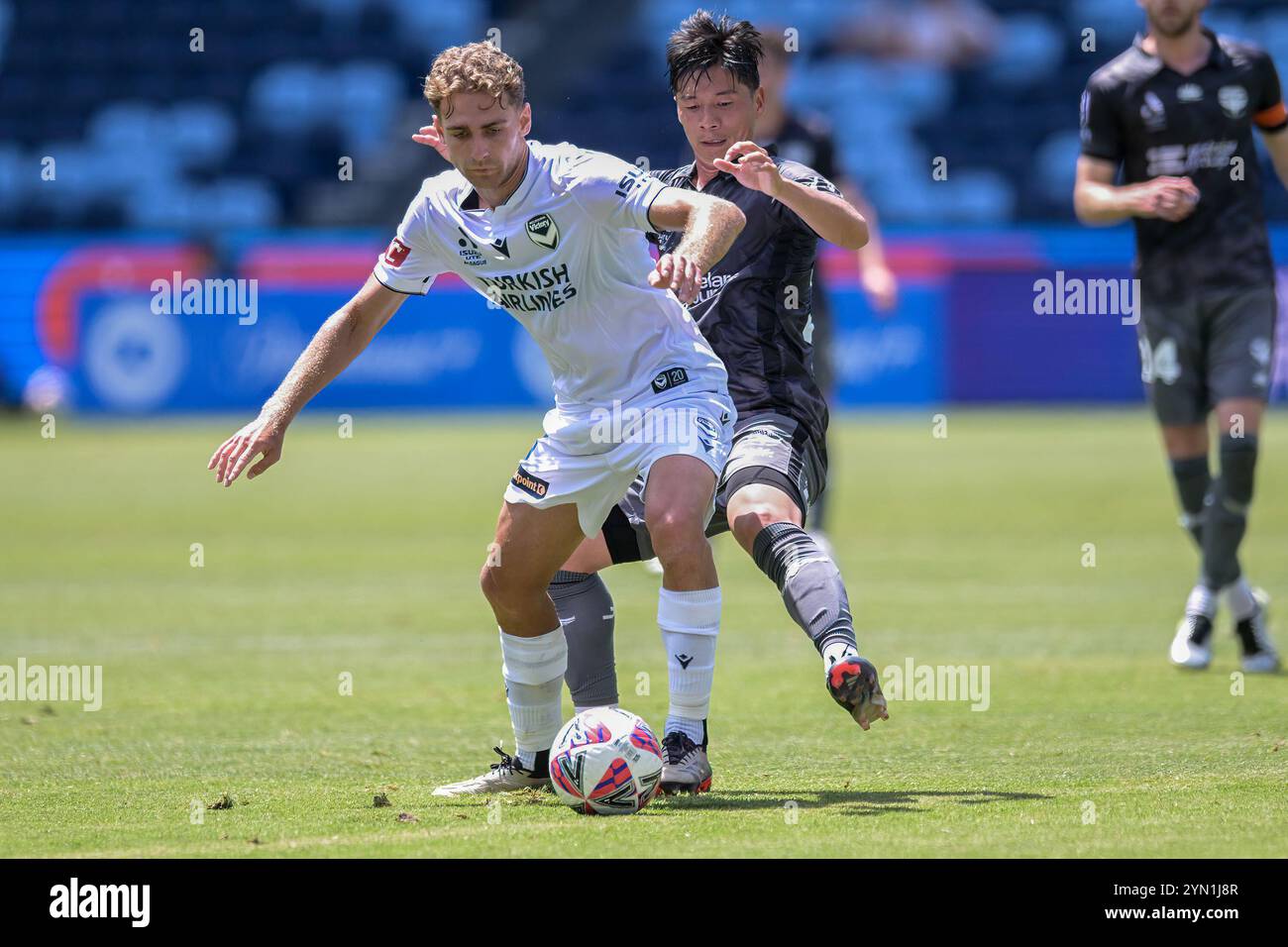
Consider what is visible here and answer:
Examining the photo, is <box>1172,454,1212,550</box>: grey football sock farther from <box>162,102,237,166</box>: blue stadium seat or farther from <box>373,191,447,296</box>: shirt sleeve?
<box>162,102,237,166</box>: blue stadium seat

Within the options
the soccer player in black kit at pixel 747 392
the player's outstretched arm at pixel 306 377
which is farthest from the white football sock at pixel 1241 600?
the player's outstretched arm at pixel 306 377

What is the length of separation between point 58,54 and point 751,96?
26982 mm

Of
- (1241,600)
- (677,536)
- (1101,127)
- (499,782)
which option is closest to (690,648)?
(677,536)

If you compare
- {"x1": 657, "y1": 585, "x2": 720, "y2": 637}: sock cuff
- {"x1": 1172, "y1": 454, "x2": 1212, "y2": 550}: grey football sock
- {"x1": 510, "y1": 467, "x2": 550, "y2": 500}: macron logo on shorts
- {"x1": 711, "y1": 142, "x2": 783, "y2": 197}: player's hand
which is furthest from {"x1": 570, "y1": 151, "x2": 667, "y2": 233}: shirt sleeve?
{"x1": 1172, "y1": 454, "x2": 1212, "y2": 550}: grey football sock

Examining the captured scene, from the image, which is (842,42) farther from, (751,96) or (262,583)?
(751,96)

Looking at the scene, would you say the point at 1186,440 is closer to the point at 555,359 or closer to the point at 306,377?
the point at 555,359

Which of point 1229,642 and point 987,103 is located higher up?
point 987,103

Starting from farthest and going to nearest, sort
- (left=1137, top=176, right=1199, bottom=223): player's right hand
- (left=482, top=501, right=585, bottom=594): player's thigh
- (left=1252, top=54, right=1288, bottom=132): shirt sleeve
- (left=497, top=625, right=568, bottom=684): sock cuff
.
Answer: (left=1252, top=54, right=1288, bottom=132): shirt sleeve < (left=1137, top=176, right=1199, bottom=223): player's right hand < (left=497, top=625, right=568, bottom=684): sock cuff < (left=482, top=501, right=585, bottom=594): player's thigh

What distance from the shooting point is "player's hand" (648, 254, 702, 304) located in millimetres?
4688

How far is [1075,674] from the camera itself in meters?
7.52

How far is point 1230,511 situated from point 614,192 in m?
3.74

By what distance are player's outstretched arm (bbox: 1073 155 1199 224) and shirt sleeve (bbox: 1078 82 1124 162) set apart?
0.13 ft

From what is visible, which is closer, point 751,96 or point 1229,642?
point 751,96

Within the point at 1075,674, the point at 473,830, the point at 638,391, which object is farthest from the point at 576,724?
the point at 1075,674
